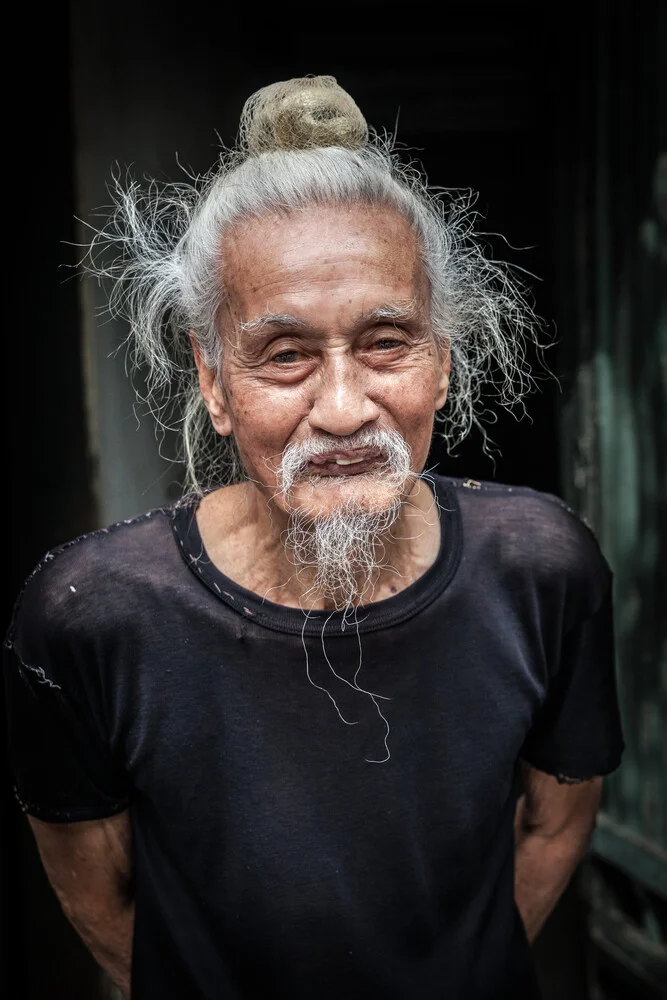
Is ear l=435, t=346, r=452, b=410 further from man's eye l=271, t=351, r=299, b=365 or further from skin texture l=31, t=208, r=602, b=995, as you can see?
man's eye l=271, t=351, r=299, b=365

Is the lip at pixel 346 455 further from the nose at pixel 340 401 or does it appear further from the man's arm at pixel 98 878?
the man's arm at pixel 98 878

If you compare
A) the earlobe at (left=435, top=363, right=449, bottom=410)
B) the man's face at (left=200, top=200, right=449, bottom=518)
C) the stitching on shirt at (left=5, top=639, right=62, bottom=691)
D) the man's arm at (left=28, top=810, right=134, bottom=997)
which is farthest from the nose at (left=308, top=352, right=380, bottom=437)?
the man's arm at (left=28, top=810, right=134, bottom=997)

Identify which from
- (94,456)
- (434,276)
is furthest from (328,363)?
(94,456)

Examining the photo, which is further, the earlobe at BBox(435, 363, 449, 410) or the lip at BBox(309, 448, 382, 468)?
the earlobe at BBox(435, 363, 449, 410)

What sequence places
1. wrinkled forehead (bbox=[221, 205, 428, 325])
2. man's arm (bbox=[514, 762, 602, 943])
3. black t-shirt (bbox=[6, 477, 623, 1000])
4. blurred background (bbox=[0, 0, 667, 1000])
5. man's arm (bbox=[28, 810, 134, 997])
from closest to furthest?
1. wrinkled forehead (bbox=[221, 205, 428, 325])
2. black t-shirt (bbox=[6, 477, 623, 1000])
3. man's arm (bbox=[28, 810, 134, 997])
4. man's arm (bbox=[514, 762, 602, 943])
5. blurred background (bbox=[0, 0, 667, 1000])

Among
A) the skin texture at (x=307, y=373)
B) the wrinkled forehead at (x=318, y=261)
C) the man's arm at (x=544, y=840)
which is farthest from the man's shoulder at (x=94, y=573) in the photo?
the man's arm at (x=544, y=840)

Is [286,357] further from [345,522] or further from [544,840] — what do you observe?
[544,840]

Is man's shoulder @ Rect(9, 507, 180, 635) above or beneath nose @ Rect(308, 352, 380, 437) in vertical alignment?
beneath

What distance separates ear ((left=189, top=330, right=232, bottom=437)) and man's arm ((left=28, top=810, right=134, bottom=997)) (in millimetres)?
783

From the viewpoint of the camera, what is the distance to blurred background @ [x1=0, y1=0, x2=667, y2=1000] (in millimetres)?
2275

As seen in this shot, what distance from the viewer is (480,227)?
2725 millimetres

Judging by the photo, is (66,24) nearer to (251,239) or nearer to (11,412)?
(11,412)

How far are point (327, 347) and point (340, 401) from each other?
9 centimetres

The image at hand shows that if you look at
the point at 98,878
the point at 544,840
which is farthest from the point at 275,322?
the point at 544,840
